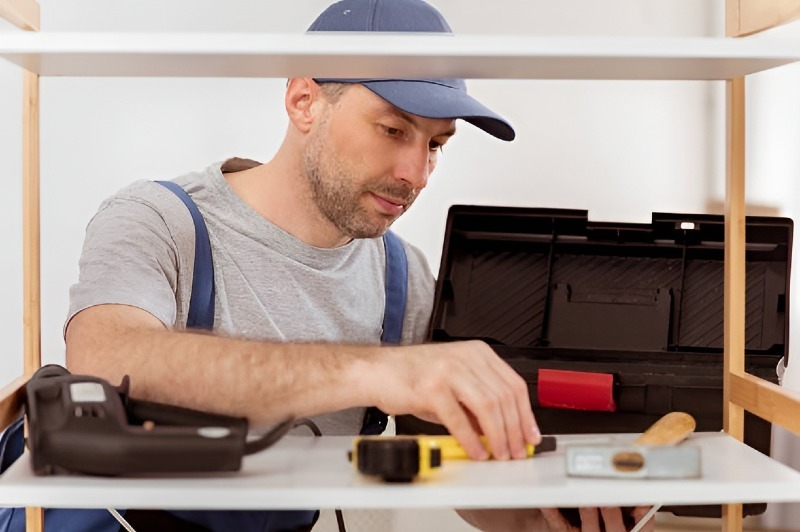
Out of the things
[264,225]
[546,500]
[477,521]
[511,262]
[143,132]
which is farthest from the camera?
[143,132]

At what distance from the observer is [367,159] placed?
1.47m

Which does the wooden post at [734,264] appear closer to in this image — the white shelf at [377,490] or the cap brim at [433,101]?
the white shelf at [377,490]

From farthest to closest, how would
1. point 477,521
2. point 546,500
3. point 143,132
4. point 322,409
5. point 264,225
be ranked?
1. point 143,132
2. point 264,225
3. point 477,521
4. point 322,409
5. point 546,500

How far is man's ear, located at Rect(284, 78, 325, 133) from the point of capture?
5.02ft

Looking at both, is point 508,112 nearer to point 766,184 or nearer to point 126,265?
point 766,184

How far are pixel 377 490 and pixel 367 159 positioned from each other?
83 cm

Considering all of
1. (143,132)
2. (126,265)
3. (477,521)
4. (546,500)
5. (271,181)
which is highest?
(143,132)

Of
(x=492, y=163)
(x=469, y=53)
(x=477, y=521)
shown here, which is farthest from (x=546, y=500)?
(x=492, y=163)

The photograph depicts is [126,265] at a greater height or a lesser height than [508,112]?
lesser

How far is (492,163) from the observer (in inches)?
92.8

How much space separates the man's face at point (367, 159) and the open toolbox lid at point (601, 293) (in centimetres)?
19

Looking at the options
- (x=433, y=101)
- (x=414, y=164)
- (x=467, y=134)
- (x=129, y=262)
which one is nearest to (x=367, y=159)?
(x=414, y=164)

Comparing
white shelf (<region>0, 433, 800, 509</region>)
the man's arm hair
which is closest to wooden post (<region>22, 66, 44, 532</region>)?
the man's arm hair

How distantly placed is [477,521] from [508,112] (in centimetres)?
128
